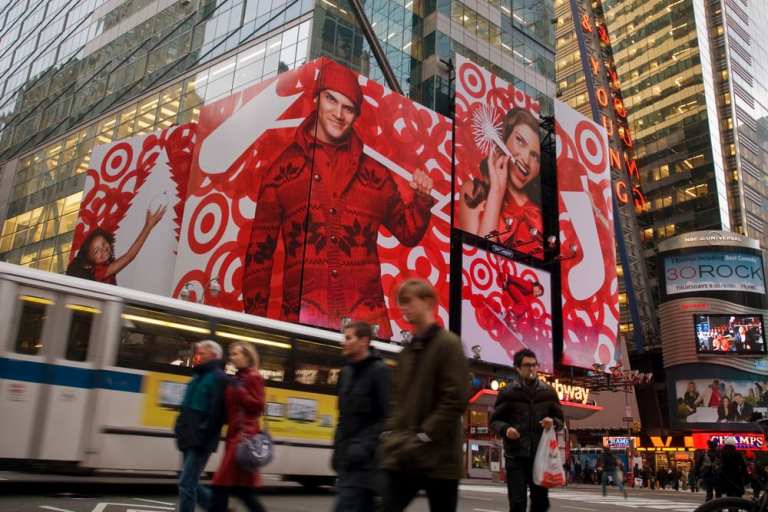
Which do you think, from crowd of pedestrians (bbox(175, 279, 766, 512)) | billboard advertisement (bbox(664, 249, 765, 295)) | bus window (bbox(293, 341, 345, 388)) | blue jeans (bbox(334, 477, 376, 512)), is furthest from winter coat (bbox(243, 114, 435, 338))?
billboard advertisement (bbox(664, 249, 765, 295))

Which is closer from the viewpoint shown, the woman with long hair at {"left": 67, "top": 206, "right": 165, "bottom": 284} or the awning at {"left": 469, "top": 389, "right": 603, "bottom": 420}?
the awning at {"left": 469, "top": 389, "right": 603, "bottom": 420}

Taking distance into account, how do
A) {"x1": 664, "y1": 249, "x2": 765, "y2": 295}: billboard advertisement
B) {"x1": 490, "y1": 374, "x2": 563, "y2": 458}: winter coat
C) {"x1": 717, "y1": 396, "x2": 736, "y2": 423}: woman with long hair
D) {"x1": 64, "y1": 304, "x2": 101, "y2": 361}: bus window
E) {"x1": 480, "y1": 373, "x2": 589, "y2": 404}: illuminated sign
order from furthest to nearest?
{"x1": 664, "y1": 249, "x2": 765, "y2": 295}: billboard advertisement → {"x1": 717, "y1": 396, "x2": 736, "y2": 423}: woman with long hair → {"x1": 480, "y1": 373, "x2": 589, "y2": 404}: illuminated sign → {"x1": 64, "y1": 304, "x2": 101, "y2": 361}: bus window → {"x1": 490, "y1": 374, "x2": 563, "y2": 458}: winter coat

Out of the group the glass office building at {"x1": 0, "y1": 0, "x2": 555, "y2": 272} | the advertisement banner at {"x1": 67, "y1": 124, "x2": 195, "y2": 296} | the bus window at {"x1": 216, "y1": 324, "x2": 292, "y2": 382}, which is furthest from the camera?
the glass office building at {"x1": 0, "y1": 0, "x2": 555, "y2": 272}

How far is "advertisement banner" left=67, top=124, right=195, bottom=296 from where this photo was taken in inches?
1432

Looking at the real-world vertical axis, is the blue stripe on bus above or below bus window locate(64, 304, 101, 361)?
below

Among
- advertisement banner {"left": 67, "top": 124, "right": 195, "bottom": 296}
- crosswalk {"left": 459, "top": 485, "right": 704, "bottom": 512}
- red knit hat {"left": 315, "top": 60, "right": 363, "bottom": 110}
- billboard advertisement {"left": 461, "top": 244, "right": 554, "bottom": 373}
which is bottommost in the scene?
crosswalk {"left": 459, "top": 485, "right": 704, "bottom": 512}

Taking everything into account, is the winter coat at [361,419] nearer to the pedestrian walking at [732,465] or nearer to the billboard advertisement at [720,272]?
the pedestrian walking at [732,465]

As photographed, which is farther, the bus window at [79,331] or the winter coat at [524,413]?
the bus window at [79,331]

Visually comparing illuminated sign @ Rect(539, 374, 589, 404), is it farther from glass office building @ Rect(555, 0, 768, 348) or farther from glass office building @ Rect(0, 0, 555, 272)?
glass office building @ Rect(555, 0, 768, 348)

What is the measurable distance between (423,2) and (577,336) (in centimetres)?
2335

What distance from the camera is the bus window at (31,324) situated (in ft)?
35.1

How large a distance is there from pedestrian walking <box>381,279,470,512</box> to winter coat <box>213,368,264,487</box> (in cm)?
217

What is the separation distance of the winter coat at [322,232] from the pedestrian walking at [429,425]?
2539 cm

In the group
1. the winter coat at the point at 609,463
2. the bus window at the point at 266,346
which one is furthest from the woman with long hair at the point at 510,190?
the bus window at the point at 266,346
